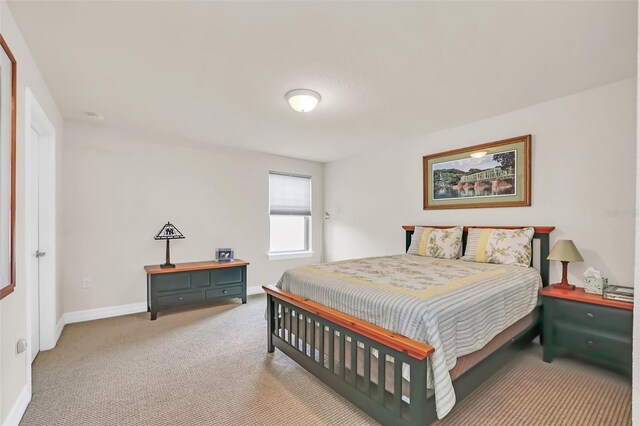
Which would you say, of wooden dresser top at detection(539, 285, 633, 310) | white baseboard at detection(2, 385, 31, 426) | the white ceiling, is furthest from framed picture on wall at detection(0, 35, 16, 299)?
wooden dresser top at detection(539, 285, 633, 310)

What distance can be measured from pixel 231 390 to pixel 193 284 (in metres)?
2.08

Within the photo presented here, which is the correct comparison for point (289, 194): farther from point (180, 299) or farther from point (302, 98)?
point (302, 98)

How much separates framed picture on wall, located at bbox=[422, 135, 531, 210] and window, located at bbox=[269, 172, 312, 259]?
226cm

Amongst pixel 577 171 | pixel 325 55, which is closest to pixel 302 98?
pixel 325 55

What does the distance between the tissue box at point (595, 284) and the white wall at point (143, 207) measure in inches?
157

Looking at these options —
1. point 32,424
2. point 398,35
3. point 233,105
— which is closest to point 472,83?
point 398,35

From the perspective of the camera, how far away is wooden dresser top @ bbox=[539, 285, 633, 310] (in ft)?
7.29

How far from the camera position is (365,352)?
1.84 metres

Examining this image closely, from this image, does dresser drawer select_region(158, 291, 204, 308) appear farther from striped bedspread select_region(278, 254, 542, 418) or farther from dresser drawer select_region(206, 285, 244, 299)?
striped bedspread select_region(278, 254, 542, 418)

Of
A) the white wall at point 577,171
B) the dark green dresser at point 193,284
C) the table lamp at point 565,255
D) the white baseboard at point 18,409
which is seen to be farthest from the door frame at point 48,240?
the table lamp at point 565,255

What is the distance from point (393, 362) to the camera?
1722 mm

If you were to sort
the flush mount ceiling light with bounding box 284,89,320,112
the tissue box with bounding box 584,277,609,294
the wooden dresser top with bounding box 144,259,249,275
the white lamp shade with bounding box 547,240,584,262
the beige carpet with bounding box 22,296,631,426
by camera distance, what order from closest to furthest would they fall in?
1. the beige carpet with bounding box 22,296,631,426
2. the tissue box with bounding box 584,277,609,294
3. the white lamp shade with bounding box 547,240,584,262
4. the flush mount ceiling light with bounding box 284,89,320,112
5. the wooden dresser top with bounding box 144,259,249,275

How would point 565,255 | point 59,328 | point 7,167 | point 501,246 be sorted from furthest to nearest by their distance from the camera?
point 59,328 < point 501,246 < point 565,255 < point 7,167

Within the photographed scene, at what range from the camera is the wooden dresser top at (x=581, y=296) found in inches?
87.4
